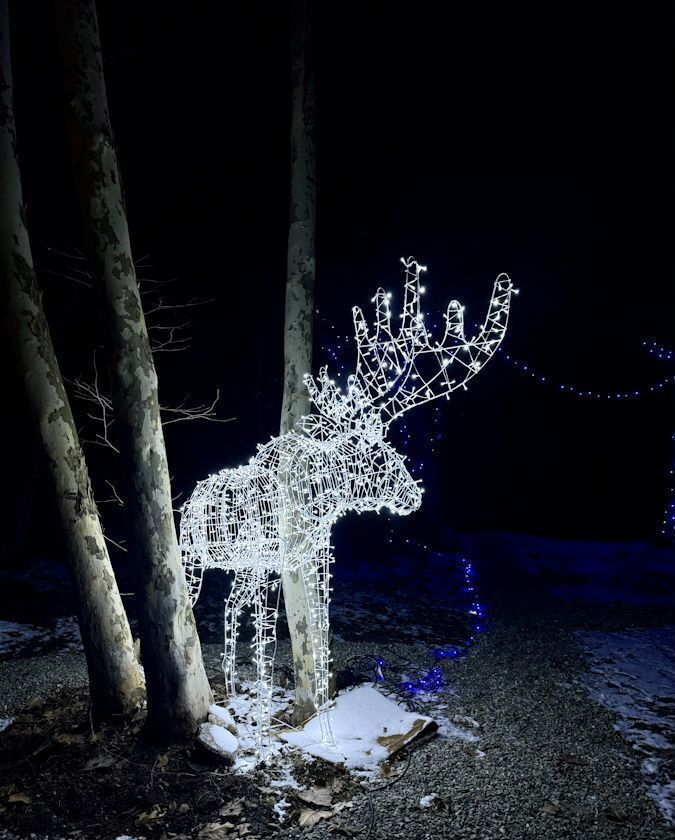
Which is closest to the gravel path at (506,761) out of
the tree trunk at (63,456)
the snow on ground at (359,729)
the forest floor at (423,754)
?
the forest floor at (423,754)

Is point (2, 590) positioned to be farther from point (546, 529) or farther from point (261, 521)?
point (546, 529)

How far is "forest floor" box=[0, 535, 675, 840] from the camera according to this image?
3480 mm

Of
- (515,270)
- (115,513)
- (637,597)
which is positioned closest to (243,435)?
(115,513)

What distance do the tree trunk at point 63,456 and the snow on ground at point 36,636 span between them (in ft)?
8.16

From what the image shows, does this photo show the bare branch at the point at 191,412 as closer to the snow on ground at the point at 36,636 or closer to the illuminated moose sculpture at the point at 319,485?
the illuminated moose sculpture at the point at 319,485

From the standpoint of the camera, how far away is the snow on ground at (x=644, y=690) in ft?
13.1

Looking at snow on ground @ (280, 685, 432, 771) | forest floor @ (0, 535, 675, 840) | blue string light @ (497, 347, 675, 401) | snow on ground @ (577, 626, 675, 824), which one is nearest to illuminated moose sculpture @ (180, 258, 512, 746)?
snow on ground @ (280, 685, 432, 771)

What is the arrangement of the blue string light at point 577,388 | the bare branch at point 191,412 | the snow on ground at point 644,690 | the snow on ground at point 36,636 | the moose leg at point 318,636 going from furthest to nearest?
the blue string light at point 577,388 < the snow on ground at point 36,636 < the bare branch at point 191,412 < the moose leg at point 318,636 < the snow on ground at point 644,690

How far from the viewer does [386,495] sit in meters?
4.04

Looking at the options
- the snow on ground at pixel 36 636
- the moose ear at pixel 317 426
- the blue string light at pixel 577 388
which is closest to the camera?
the moose ear at pixel 317 426

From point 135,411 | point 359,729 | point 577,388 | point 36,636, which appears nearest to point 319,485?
point 135,411

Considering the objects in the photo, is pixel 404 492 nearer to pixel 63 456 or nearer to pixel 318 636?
pixel 318 636

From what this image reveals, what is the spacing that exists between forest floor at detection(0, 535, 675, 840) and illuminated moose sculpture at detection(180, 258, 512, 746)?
0.69m

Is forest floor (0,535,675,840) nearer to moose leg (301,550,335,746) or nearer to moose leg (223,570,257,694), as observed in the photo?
moose leg (223,570,257,694)
